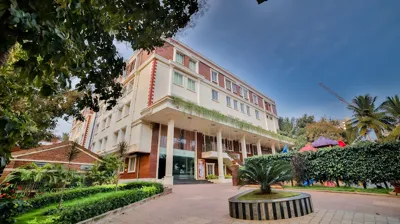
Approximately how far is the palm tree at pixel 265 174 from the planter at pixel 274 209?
81 centimetres

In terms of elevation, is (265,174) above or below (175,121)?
below

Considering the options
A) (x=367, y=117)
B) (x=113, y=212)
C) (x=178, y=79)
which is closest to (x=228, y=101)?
(x=178, y=79)

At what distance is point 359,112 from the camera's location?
1953 cm

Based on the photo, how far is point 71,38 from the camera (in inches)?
85.4

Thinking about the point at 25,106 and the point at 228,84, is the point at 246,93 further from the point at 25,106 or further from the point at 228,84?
the point at 25,106

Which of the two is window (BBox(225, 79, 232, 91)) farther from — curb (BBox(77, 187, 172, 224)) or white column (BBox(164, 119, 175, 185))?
curb (BBox(77, 187, 172, 224))

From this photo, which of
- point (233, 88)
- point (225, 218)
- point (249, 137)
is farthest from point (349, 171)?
point (233, 88)

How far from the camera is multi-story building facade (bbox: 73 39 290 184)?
17.0 meters

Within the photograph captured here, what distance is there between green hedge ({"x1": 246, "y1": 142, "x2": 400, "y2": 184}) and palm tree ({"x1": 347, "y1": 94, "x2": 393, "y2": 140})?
971 cm

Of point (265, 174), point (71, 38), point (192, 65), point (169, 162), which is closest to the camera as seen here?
point (71, 38)

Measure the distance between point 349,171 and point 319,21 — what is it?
810cm

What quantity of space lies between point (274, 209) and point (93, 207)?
5.23 m

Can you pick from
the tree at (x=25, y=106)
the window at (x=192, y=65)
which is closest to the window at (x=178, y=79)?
the window at (x=192, y=65)

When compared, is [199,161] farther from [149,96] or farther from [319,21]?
[319,21]
